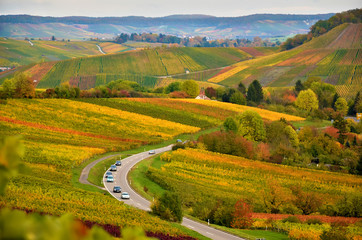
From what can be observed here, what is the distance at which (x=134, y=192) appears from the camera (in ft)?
160

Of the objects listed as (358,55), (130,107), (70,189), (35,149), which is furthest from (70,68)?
(70,189)

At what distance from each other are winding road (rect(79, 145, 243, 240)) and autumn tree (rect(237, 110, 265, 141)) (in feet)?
63.5

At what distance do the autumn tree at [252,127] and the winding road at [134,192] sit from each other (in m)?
19.3

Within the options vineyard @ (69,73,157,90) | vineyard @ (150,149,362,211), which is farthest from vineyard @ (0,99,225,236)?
vineyard @ (69,73,157,90)

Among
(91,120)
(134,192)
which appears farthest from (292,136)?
(134,192)

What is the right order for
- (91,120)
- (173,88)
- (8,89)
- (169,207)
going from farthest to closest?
(173,88), (8,89), (91,120), (169,207)

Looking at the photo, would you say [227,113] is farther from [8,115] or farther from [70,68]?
[70,68]

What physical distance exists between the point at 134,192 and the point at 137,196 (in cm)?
182

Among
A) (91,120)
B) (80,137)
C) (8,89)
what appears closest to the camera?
(80,137)

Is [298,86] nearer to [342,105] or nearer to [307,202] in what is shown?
[342,105]

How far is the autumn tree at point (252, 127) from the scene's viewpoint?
89562 millimetres

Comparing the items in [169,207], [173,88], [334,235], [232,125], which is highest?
[169,207]

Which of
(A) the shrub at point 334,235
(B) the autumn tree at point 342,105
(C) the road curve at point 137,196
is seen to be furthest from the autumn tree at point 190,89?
(A) the shrub at point 334,235

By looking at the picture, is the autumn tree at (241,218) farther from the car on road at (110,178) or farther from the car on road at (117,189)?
the car on road at (110,178)
